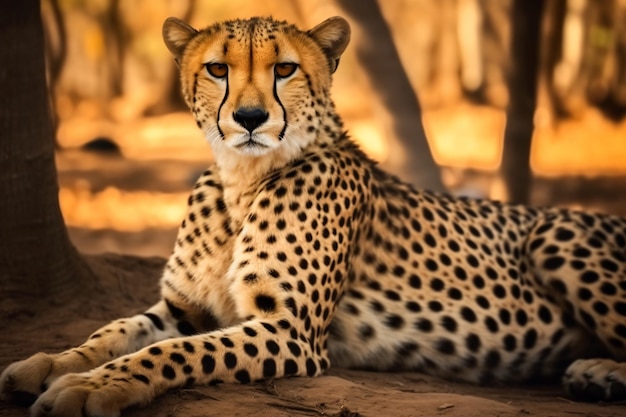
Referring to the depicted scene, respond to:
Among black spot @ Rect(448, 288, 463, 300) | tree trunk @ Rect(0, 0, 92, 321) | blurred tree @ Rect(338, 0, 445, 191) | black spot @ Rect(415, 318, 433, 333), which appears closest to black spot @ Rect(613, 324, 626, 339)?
black spot @ Rect(448, 288, 463, 300)

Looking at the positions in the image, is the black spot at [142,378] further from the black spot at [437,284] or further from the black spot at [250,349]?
the black spot at [437,284]

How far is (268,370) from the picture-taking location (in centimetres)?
384

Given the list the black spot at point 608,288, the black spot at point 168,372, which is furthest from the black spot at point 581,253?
the black spot at point 168,372

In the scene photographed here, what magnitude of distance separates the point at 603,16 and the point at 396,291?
1353 centimetres

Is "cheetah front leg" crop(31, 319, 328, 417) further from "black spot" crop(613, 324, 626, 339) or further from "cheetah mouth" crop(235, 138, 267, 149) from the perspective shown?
"black spot" crop(613, 324, 626, 339)

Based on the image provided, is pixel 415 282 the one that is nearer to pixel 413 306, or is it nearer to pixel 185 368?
pixel 413 306

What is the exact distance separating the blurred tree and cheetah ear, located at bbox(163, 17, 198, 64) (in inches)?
109

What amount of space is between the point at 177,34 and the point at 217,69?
13.8 inches

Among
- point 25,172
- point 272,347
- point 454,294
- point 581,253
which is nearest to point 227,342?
point 272,347

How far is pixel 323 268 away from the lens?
416 centimetres

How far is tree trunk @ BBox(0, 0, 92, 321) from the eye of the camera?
468cm

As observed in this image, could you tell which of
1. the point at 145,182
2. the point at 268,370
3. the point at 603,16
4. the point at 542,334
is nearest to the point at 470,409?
the point at 268,370

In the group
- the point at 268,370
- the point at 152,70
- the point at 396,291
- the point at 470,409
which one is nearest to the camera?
the point at 470,409

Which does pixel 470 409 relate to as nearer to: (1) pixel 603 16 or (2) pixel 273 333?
(2) pixel 273 333
